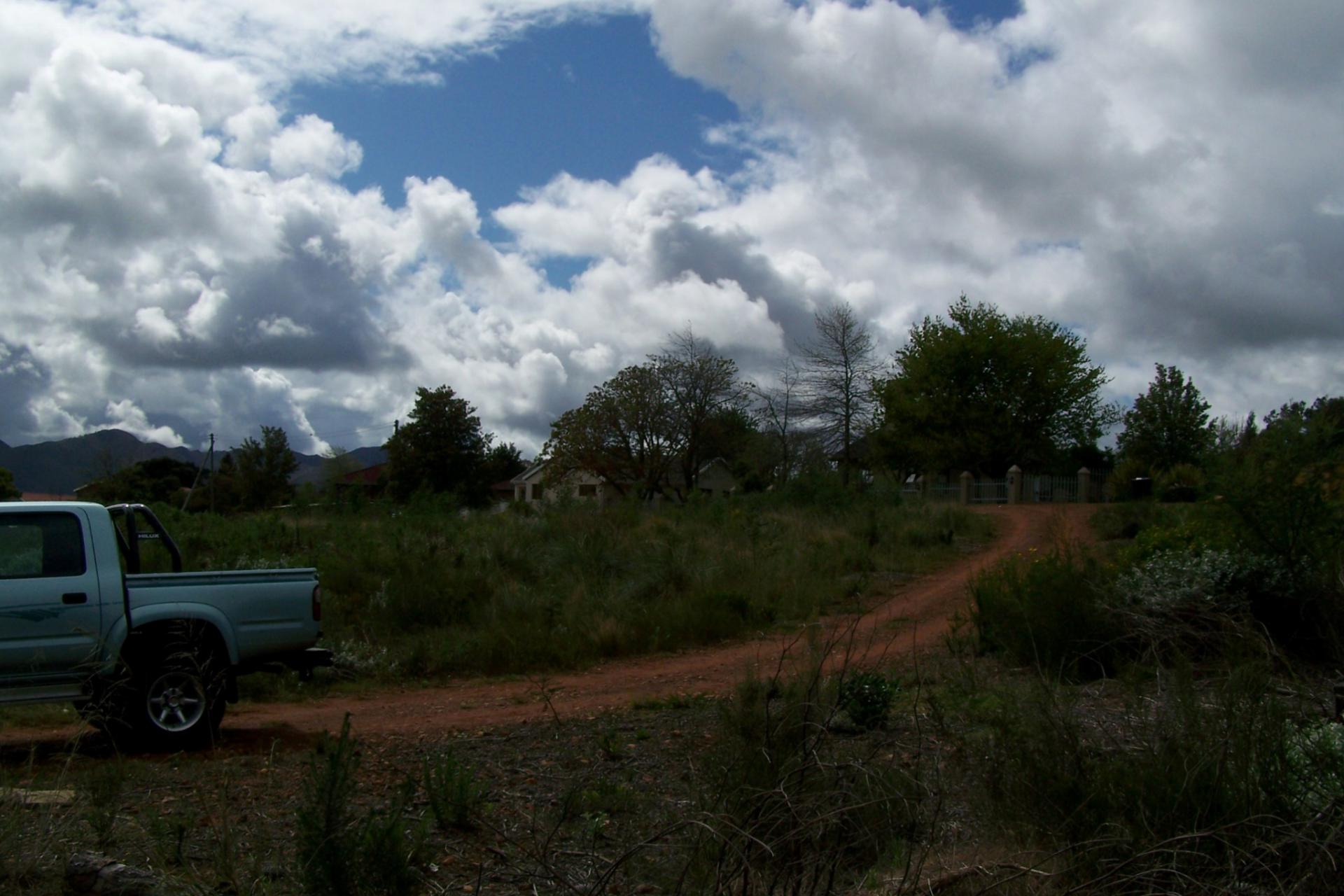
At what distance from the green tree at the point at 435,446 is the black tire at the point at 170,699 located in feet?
167

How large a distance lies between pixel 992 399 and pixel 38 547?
51694mm

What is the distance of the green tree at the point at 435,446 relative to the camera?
194ft

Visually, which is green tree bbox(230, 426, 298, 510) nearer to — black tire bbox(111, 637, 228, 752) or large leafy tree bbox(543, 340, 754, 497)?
large leafy tree bbox(543, 340, 754, 497)

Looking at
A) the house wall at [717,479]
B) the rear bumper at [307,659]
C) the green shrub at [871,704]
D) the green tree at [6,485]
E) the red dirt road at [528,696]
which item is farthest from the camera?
the house wall at [717,479]

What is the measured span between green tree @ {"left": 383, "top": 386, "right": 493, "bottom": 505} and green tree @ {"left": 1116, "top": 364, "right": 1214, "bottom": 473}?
36.4 m

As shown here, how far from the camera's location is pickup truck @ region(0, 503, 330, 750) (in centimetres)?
762

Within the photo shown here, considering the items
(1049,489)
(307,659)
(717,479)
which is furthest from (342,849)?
(717,479)

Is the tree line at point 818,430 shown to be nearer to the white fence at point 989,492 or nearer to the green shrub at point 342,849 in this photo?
the white fence at point 989,492

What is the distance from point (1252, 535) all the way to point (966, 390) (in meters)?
47.2

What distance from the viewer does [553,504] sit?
2470 centimetres

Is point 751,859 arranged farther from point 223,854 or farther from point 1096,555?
point 1096,555

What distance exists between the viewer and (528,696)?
34.6 feet

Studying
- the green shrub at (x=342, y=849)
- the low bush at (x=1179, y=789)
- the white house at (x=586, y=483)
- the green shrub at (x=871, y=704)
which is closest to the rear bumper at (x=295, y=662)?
the green shrub at (x=871, y=704)

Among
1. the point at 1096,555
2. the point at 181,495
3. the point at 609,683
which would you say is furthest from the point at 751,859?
the point at 181,495
